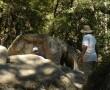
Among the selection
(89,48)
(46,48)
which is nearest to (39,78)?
(89,48)

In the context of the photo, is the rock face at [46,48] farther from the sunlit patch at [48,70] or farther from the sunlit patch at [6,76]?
the sunlit patch at [6,76]

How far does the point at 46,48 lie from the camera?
512 inches

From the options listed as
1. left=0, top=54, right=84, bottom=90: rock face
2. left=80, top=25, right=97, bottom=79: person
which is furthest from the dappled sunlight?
left=80, top=25, right=97, bottom=79: person

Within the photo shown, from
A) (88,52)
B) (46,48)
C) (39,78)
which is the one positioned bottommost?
(46,48)

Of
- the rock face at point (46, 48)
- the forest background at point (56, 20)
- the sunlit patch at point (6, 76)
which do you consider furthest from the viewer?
the forest background at point (56, 20)

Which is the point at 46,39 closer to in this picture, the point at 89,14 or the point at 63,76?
the point at 89,14

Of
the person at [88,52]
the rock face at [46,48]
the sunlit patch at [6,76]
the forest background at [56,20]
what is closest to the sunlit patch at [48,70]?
the sunlit patch at [6,76]

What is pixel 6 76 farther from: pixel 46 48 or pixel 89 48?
pixel 46 48

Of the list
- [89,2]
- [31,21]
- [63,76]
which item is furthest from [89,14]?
[63,76]

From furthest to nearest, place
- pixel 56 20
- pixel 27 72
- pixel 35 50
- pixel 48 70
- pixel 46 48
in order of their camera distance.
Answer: pixel 56 20 → pixel 46 48 → pixel 35 50 → pixel 48 70 → pixel 27 72

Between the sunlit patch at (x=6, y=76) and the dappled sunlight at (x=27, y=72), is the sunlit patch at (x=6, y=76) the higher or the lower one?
the lower one

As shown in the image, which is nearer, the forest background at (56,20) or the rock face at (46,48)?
the rock face at (46,48)

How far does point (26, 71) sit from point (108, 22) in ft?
37.8

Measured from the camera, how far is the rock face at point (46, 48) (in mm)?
12961
